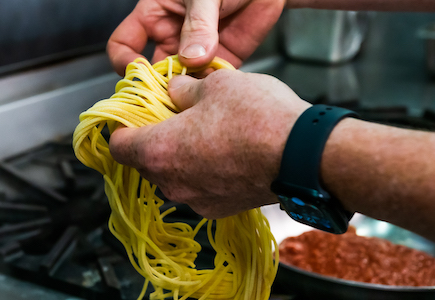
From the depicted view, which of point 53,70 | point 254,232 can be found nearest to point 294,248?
point 254,232

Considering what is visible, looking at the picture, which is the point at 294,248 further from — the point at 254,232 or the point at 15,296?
the point at 15,296

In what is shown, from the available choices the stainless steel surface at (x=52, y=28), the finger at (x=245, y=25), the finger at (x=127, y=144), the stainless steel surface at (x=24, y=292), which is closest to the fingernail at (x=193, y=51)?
the finger at (x=127, y=144)

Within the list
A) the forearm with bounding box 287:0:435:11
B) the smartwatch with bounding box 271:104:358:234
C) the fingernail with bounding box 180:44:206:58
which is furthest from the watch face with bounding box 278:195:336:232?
the forearm with bounding box 287:0:435:11

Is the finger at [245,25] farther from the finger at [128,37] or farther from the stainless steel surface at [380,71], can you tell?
the stainless steel surface at [380,71]

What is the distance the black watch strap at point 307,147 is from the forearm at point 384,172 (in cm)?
1

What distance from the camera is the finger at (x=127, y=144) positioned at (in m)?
0.62

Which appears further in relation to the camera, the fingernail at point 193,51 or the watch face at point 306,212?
the fingernail at point 193,51

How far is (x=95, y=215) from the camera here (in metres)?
1.06

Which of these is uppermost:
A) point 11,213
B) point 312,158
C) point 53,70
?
point 312,158

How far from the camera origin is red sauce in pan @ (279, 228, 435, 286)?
0.99 meters

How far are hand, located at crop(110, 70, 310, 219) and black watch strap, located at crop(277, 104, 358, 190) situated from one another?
0.06ft

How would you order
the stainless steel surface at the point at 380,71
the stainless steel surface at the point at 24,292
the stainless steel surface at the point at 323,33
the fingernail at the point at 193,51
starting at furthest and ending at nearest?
the stainless steel surface at the point at 323,33 < the stainless steel surface at the point at 380,71 < the stainless steel surface at the point at 24,292 < the fingernail at the point at 193,51

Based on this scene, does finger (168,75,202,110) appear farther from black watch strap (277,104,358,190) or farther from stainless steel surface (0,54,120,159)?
stainless steel surface (0,54,120,159)

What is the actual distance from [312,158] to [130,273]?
0.56m
